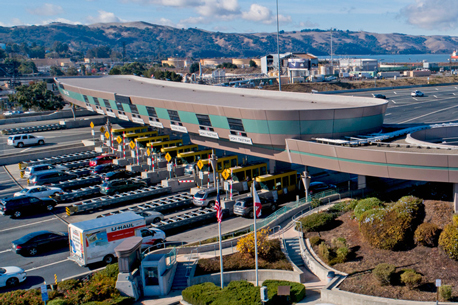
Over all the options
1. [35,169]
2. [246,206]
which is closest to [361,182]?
[246,206]

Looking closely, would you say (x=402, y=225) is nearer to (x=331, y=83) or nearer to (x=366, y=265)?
(x=366, y=265)

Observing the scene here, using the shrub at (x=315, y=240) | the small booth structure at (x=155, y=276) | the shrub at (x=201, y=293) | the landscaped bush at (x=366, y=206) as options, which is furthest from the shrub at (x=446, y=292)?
the small booth structure at (x=155, y=276)

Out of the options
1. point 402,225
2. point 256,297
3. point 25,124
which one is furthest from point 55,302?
point 25,124

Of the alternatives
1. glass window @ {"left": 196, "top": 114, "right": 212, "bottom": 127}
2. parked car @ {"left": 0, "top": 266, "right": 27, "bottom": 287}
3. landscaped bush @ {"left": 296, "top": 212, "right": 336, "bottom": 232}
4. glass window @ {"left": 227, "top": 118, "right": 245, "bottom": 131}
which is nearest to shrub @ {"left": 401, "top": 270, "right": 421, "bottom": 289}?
landscaped bush @ {"left": 296, "top": 212, "right": 336, "bottom": 232}

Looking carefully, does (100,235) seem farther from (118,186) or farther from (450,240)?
(450,240)

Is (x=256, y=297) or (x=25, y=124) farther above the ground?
(x=25, y=124)

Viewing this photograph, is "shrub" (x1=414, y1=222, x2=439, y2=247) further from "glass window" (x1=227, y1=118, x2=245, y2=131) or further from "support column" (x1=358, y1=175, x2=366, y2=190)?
"glass window" (x1=227, y1=118, x2=245, y2=131)

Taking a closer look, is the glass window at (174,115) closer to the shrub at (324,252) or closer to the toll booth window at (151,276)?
the toll booth window at (151,276)
